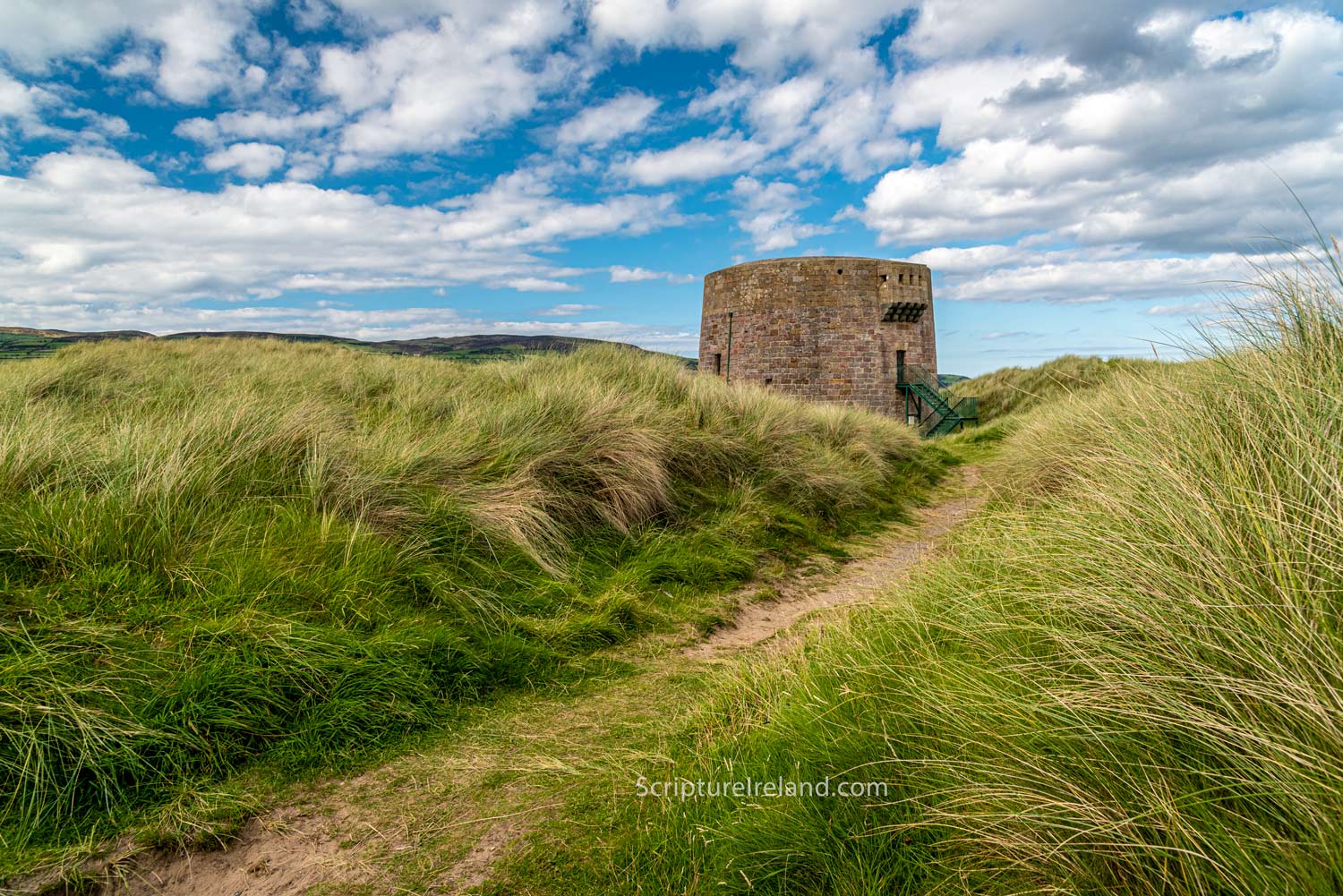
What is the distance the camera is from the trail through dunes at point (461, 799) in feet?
6.21

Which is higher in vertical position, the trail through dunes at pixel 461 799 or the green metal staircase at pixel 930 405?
the green metal staircase at pixel 930 405

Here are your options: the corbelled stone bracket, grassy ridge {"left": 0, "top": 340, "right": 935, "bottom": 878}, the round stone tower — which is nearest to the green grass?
grassy ridge {"left": 0, "top": 340, "right": 935, "bottom": 878}

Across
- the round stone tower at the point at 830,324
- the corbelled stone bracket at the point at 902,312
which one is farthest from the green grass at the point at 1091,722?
the corbelled stone bracket at the point at 902,312

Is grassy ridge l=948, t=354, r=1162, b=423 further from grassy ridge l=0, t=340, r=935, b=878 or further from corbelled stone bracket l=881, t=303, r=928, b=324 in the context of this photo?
grassy ridge l=0, t=340, r=935, b=878

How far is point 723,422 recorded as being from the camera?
24.5 ft

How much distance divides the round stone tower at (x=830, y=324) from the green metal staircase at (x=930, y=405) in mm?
800

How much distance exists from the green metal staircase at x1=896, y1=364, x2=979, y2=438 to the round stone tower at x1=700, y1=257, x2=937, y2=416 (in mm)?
800

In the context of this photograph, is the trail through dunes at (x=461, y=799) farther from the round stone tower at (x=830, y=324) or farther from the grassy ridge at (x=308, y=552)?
the round stone tower at (x=830, y=324)

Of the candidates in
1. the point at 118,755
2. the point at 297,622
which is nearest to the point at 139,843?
the point at 118,755

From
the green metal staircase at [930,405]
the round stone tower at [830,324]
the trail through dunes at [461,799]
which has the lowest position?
the trail through dunes at [461,799]

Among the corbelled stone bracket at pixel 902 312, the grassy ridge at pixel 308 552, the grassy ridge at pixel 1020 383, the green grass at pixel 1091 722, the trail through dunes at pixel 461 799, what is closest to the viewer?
the green grass at pixel 1091 722

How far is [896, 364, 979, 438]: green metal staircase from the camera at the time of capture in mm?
21578

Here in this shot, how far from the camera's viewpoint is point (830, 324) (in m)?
20.7

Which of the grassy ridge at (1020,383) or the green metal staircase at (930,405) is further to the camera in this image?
the green metal staircase at (930,405)
